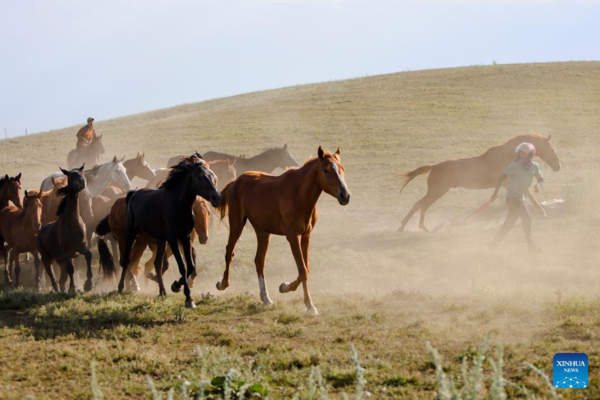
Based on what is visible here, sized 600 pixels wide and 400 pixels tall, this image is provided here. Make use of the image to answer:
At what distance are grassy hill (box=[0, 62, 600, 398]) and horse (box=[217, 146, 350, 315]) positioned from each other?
2.14ft

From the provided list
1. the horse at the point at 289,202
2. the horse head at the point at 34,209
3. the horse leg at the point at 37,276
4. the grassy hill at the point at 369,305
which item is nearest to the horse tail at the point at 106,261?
the grassy hill at the point at 369,305

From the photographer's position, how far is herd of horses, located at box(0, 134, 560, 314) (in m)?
10.1

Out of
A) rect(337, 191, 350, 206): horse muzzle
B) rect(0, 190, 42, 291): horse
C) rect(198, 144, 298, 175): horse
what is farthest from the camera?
rect(198, 144, 298, 175): horse

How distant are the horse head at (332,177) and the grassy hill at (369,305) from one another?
153cm

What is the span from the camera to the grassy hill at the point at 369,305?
22.8 ft

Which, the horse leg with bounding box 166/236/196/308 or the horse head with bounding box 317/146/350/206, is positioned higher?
the horse head with bounding box 317/146/350/206

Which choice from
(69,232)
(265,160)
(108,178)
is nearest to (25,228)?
(69,232)

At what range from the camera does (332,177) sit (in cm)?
949

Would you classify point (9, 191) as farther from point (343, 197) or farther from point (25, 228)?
point (343, 197)

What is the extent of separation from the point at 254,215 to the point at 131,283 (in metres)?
3.26

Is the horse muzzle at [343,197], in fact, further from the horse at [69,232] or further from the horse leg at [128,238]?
the horse at [69,232]

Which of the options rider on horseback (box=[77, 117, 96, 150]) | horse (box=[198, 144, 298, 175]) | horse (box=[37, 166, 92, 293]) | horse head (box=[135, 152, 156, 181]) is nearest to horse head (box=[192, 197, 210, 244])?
horse (box=[37, 166, 92, 293])

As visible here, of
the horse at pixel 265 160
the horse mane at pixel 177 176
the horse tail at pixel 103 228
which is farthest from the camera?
the horse at pixel 265 160

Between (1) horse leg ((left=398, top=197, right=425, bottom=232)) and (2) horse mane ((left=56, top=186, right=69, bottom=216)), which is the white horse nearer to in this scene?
(2) horse mane ((left=56, top=186, right=69, bottom=216))
